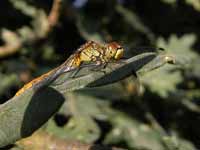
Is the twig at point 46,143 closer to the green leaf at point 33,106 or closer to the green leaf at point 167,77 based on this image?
the green leaf at point 33,106

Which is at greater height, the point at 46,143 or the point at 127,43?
the point at 127,43

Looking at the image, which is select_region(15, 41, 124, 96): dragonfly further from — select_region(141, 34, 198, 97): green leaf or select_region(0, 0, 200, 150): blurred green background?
select_region(141, 34, 198, 97): green leaf

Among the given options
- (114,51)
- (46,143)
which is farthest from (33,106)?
(114,51)

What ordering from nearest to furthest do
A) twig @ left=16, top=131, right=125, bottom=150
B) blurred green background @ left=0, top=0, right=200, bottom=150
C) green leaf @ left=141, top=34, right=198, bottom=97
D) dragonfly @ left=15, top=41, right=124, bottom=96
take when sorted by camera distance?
1. twig @ left=16, top=131, right=125, bottom=150
2. dragonfly @ left=15, top=41, right=124, bottom=96
3. blurred green background @ left=0, top=0, right=200, bottom=150
4. green leaf @ left=141, top=34, right=198, bottom=97

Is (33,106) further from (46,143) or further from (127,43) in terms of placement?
(127,43)

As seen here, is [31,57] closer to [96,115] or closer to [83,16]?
[83,16]

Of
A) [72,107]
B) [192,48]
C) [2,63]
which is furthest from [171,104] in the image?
[2,63]

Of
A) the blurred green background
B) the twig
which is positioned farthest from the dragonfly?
the blurred green background
